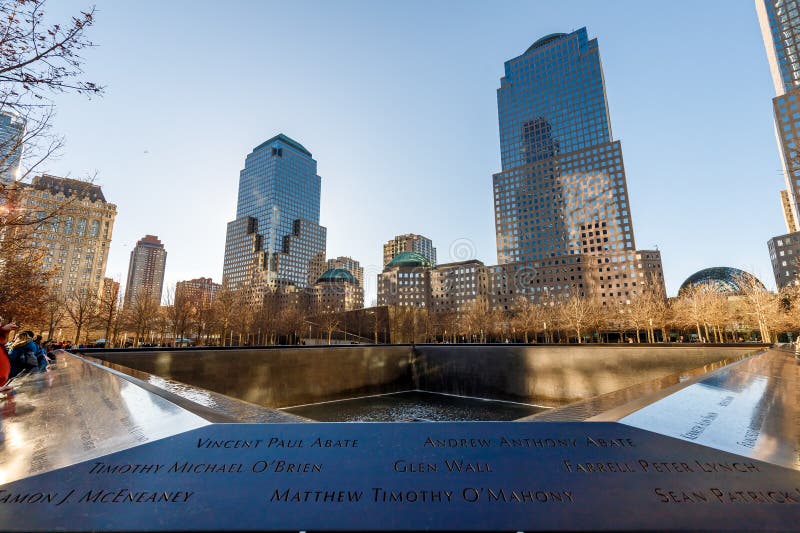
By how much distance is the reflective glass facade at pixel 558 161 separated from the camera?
120062 mm

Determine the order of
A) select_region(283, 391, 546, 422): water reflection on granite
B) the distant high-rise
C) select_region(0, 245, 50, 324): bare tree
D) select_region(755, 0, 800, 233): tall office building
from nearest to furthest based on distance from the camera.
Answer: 1. the distant high-rise
2. select_region(0, 245, 50, 324): bare tree
3. select_region(283, 391, 546, 422): water reflection on granite
4. select_region(755, 0, 800, 233): tall office building

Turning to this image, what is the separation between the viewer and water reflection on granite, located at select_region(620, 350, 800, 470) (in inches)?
118

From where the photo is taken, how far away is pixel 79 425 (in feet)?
13.7

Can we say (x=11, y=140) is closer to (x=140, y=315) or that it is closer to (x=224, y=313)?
(x=140, y=315)

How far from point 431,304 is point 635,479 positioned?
489 feet

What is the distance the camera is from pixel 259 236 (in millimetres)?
181875

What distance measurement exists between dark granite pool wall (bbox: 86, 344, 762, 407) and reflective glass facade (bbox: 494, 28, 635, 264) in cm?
10628

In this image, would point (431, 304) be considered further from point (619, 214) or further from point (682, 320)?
point (682, 320)

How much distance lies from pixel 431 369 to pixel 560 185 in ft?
398

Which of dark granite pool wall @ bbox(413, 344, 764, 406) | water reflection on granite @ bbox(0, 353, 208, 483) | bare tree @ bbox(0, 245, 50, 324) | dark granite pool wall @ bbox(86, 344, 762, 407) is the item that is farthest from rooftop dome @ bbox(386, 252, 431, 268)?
water reflection on granite @ bbox(0, 353, 208, 483)

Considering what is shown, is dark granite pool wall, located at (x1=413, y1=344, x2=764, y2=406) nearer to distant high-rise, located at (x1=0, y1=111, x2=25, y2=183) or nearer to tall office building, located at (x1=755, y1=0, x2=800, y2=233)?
distant high-rise, located at (x1=0, y1=111, x2=25, y2=183)

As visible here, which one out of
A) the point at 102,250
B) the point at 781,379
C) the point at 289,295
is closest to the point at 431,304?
the point at 289,295

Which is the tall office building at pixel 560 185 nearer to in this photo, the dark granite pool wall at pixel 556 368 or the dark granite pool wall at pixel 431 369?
the dark granite pool wall at pixel 556 368

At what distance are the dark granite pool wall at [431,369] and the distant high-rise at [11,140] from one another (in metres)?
10.6
